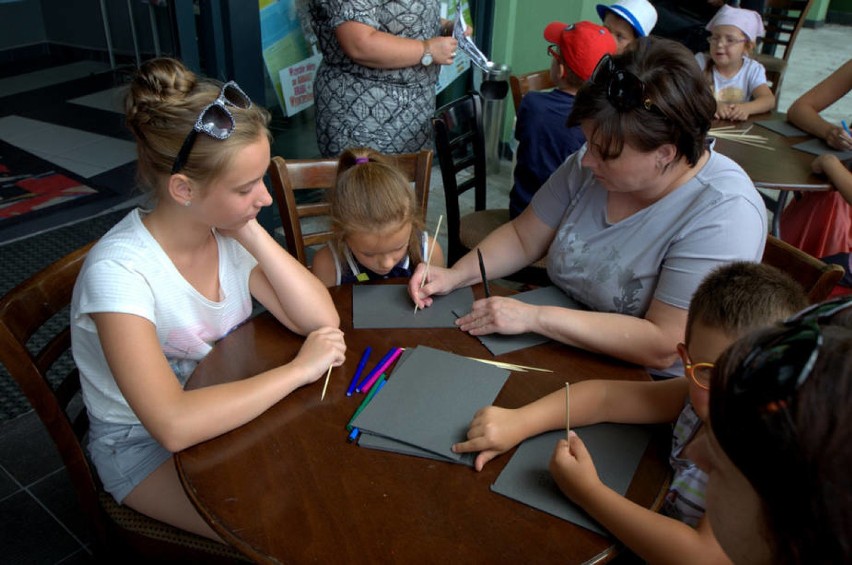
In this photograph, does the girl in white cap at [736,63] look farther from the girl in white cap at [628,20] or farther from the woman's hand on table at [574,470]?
the woman's hand on table at [574,470]

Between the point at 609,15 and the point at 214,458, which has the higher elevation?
the point at 609,15

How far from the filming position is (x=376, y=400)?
1.27 m

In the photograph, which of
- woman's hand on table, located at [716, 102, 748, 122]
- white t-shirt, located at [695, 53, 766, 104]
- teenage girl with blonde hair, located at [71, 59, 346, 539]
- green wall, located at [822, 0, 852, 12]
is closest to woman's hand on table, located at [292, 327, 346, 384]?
teenage girl with blonde hair, located at [71, 59, 346, 539]

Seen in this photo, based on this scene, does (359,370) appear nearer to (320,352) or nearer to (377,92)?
(320,352)

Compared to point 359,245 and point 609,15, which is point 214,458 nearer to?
point 359,245

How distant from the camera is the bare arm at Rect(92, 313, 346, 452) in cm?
117

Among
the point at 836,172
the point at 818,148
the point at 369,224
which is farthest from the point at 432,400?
the point at 818,148

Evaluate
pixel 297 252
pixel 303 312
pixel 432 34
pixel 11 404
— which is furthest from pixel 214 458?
pixel 432 34

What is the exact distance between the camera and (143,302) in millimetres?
1265

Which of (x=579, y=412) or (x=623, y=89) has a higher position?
(x=623, y=89)

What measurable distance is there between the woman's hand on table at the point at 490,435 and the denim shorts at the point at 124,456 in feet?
2.18

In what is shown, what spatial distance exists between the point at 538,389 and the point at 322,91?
2039mm

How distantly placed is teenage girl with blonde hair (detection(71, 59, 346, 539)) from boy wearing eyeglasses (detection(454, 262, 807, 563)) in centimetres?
44

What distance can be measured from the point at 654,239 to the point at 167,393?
112cm
